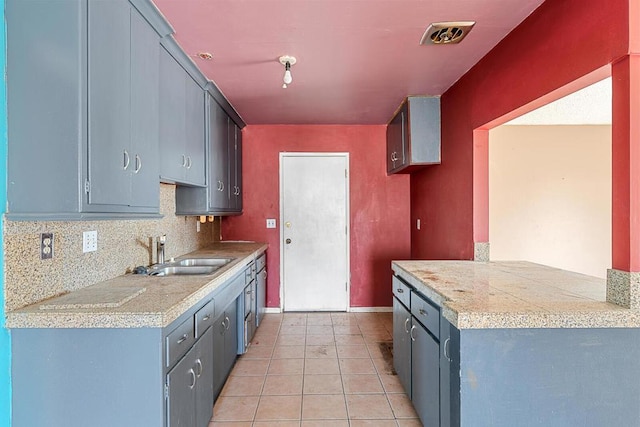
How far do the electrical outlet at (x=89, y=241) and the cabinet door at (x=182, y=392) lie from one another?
761 millimetres

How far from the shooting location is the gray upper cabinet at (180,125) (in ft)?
6.35

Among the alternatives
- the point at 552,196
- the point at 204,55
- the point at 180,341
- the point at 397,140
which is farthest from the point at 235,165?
the point at 552,196

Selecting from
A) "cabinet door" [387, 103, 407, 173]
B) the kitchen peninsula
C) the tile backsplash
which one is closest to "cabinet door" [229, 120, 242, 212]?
the tile backsplash

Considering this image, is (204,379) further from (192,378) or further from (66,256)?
(66,256)

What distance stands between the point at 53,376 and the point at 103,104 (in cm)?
111

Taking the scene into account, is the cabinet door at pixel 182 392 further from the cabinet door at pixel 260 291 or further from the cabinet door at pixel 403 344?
the cabinet door at pixel 260 291

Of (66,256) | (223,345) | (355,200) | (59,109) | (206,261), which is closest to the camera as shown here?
(59,109)

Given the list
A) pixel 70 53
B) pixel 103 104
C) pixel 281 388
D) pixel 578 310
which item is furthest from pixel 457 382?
pixel 70 53

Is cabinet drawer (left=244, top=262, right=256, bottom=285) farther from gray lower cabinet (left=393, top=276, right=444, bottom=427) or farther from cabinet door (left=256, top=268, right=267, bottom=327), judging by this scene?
gray lower cabinet (left=393, top=276, right=444, bottom=427)

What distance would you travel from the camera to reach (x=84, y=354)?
4.19 ft

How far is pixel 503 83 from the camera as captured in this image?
2.04m

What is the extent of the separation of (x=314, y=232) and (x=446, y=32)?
265 centimetres

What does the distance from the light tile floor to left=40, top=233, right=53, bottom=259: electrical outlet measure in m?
1.36

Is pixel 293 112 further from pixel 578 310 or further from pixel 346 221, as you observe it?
pixel 578 310
